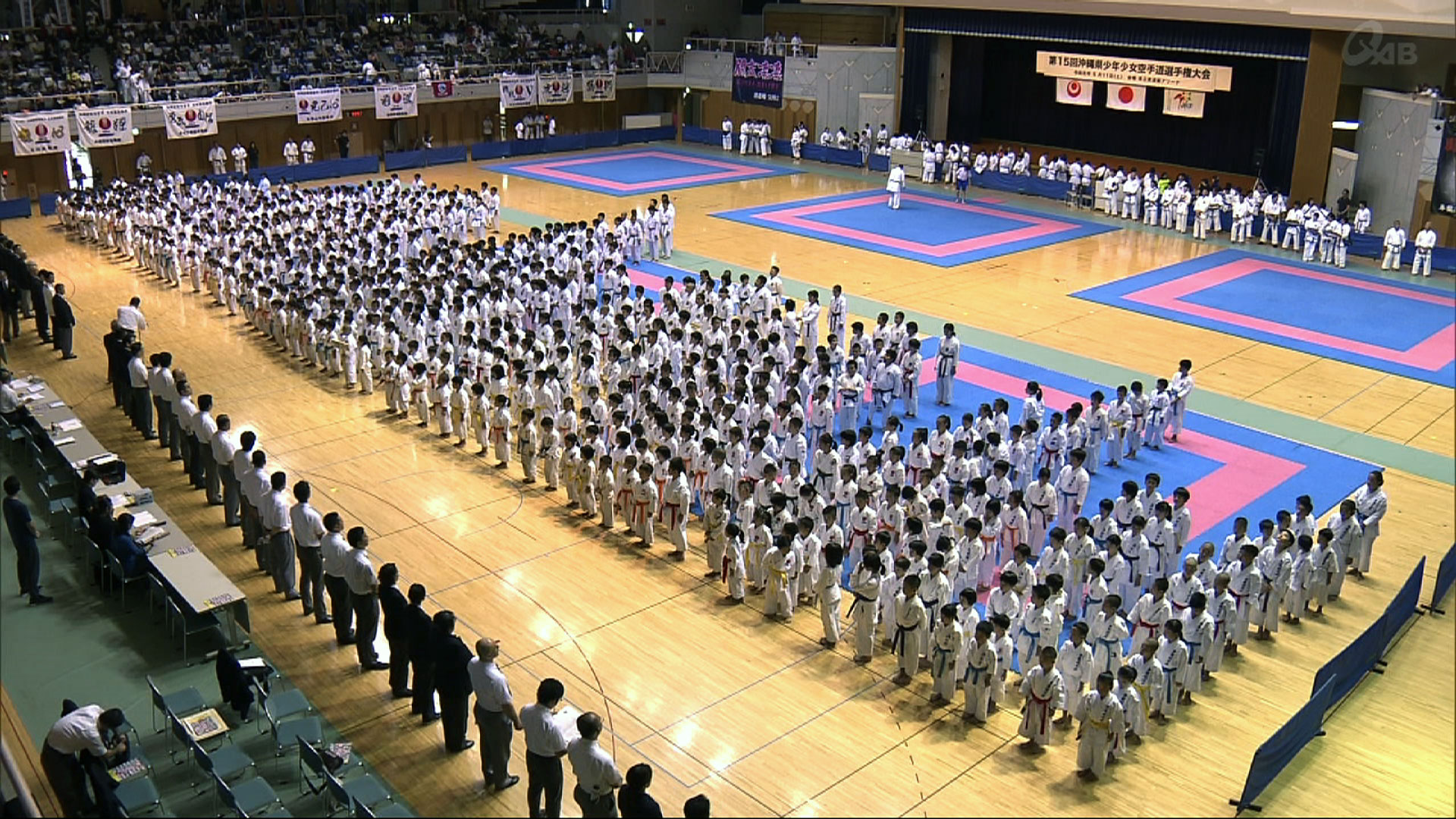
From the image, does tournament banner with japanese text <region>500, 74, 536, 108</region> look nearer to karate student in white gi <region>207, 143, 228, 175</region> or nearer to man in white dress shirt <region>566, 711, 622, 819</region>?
karate student in white gi <region>207, 143, 228, 175</region>

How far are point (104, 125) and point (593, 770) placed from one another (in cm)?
A: 2979

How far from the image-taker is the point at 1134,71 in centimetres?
3181

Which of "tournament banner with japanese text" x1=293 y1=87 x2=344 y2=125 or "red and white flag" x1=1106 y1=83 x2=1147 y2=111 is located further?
"tournament banner with japanese text" x1=293 y1=87 x2=344 y2=125

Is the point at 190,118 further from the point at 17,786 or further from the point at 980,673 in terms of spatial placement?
the point at 980,673

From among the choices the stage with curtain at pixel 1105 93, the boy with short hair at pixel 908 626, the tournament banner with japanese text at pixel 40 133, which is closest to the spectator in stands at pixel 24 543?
the boy with short hair at pixel 908 626

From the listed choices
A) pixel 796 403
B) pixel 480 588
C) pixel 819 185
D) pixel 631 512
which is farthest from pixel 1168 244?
pixel 480 588

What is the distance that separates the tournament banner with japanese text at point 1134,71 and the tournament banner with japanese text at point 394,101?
19.0m

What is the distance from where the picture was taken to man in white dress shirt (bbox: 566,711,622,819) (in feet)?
25.5

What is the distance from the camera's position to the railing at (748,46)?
133 feet

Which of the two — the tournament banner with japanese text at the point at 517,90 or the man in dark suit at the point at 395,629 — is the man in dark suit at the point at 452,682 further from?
the tournament banner with japanese text at the point at 517,90

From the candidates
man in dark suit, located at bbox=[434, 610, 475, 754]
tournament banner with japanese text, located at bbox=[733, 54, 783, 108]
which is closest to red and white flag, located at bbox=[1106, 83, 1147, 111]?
tournament banner with japanese text, located at bbox=[733, 54, 783, 108]

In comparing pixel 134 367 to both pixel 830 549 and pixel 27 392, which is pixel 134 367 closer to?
pixel 27 392

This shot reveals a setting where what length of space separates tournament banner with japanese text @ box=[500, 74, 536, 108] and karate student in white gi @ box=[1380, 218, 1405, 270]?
2607 cm

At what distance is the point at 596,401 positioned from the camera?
14883mm
